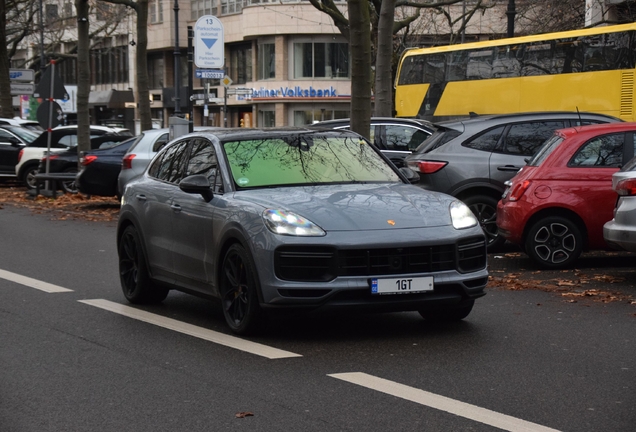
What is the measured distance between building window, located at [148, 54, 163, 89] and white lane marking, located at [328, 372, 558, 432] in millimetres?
79472

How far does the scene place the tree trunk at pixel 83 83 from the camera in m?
26.9

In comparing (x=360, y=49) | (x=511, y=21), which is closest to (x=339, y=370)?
(x=360, y=49)

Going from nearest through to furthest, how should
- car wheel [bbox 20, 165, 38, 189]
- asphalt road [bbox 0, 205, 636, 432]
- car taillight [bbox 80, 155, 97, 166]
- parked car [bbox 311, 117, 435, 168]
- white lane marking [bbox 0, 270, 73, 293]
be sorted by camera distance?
1. asphalt road [bbox 0, 205, 636, 432]
2. white lane marking [bbox 0, 270, 73, 293]
3. parked car [bbox 311, 117, 435, 168]
4. car taillight [bbox 80, 155, 97, 166]
5. car wheel [bbox 20, 165, 38, 189]

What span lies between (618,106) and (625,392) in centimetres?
2157

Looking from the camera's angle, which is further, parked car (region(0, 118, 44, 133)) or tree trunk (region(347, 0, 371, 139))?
parked car (region(0, 118, 44, 133))

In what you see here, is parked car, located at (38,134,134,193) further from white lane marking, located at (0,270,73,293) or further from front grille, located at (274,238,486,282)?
front grille, located at (274,238,486,282)

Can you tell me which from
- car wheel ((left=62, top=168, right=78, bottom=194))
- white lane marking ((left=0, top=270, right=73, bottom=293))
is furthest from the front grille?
car wheel ((left=62, top=168, right=78, bottom=194))

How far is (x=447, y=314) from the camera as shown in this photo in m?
8.67

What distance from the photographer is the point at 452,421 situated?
18.3ft

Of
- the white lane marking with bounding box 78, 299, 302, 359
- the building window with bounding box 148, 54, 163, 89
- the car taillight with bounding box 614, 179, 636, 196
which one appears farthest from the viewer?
the building window with bounding box 148, 54, 163, 89

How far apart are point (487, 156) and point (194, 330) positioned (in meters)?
6.74

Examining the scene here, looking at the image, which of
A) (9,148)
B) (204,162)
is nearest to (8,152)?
(9,148)

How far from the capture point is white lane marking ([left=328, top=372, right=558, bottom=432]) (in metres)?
5.47

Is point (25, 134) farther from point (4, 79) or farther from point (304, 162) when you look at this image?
point (304, 162)
